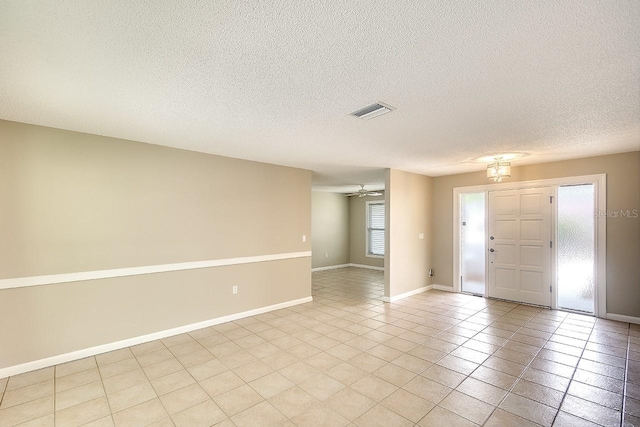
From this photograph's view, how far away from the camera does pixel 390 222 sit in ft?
18.1

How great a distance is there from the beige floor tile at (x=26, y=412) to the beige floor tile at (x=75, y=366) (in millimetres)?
454

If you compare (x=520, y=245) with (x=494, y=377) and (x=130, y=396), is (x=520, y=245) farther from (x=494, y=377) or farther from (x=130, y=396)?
(x=130, y=396)

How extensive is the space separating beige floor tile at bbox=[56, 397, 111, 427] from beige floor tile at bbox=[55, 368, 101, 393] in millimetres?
398

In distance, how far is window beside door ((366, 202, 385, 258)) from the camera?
923 centimetres

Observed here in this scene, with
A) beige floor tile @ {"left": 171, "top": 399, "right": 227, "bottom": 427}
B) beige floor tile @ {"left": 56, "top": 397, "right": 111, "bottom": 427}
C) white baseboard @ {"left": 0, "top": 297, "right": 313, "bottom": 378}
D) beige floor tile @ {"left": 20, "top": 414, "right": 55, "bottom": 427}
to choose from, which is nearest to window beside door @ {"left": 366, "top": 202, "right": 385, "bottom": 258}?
white baseboard @ {"left": 0, "top": 297, "right": 313, "bottom": 378}

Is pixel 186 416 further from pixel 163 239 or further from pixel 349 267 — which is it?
pixel 349 267

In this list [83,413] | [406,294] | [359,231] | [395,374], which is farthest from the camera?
[359,231]

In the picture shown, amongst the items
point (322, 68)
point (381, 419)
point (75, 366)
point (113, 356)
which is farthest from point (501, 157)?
point (75, 366)

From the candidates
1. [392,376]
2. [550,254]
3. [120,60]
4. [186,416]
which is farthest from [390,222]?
[120,60]

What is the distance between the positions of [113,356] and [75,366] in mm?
322

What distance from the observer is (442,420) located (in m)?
2.21

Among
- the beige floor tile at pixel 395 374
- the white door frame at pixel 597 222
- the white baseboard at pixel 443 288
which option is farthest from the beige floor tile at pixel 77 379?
the white door frame at pixel 597 222

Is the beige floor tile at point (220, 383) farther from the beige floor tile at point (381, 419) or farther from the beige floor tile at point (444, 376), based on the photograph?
the beige floor tile at point (444, 376)

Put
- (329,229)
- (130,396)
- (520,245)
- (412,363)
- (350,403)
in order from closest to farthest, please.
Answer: (350,403) < (130,396) < (412,363) < (520,245) < (329,229)
